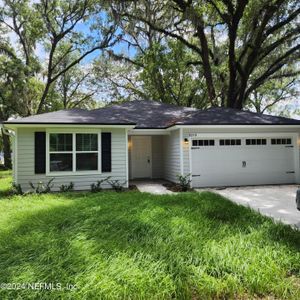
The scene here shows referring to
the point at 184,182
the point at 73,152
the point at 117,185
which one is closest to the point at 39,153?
the point at 73,152

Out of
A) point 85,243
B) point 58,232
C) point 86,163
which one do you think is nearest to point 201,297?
point 85,243

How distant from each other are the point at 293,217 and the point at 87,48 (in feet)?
59.1

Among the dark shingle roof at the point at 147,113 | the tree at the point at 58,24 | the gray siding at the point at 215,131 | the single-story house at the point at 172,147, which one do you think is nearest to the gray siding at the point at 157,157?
the single-story house at the point at 172,147

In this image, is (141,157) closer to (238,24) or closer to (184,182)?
(184,182)

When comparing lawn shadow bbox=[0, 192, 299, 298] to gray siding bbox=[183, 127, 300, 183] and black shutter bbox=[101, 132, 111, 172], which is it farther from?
gray siding bbox=[183, 127, 300, 183]

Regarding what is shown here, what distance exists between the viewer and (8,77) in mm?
18844

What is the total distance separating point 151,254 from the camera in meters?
3.59

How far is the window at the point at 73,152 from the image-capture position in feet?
30.5

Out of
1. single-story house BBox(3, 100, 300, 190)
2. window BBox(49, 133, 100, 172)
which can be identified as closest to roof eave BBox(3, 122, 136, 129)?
single-story house BBox(3, 100, 300, 190)

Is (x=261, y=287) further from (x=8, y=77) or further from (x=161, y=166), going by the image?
(x=8, y=77)

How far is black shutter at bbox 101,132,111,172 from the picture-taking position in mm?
9656

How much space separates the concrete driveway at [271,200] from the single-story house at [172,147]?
104cm

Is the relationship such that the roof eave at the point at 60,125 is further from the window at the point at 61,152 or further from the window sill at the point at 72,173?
the window sill at the point at 72,173

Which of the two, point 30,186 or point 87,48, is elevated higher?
point 87,48
